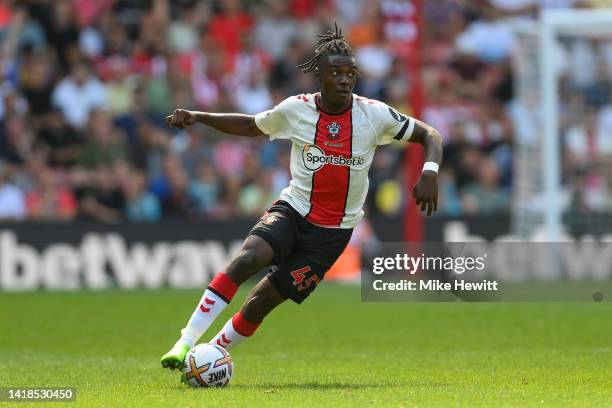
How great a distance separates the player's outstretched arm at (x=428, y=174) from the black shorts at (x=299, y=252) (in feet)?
3.14

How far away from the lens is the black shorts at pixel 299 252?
9445mm

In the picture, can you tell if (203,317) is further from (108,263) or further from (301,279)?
(108,263)

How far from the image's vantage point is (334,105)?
9.41 m

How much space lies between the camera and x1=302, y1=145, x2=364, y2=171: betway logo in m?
9.45

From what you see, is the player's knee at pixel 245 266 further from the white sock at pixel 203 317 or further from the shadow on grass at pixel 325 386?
the shadow on grass at pixel 325 386

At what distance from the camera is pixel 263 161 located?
23.2 m

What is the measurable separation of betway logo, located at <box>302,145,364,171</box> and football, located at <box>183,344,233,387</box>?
160 centimetres

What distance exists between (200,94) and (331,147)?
14.3 m

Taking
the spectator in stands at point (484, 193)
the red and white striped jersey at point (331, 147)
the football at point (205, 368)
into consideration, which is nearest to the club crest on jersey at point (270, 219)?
the red and white striped jersey at point (331, 147)

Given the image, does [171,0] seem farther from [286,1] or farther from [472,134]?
[472,134]

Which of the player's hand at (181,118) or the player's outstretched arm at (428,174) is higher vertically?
the player's hand at (181,118)

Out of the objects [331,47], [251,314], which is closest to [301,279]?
[251,314]

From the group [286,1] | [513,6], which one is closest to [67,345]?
[286,1]

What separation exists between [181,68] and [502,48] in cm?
680
